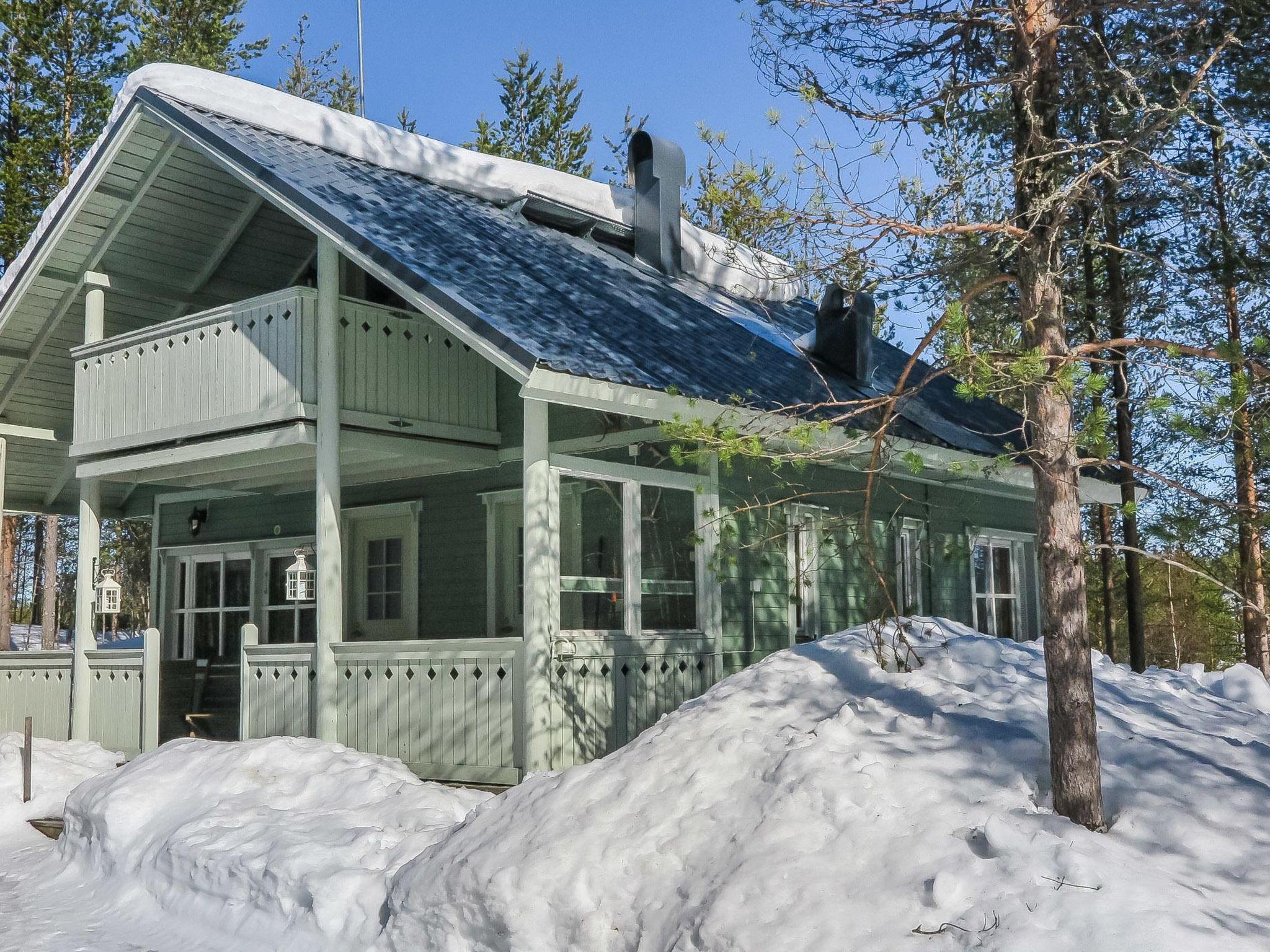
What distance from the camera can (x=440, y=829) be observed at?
7.98 meters

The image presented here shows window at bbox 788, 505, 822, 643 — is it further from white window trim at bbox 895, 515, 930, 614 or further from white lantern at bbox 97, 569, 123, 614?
white lantern at bbox 97, 569, 123, 614

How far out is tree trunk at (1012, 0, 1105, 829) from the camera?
5.95 m

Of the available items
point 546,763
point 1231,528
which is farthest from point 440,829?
point 1231,528

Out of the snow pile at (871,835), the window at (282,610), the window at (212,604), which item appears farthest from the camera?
the window at (212,604)

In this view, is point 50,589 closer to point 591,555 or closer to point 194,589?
point 194,589

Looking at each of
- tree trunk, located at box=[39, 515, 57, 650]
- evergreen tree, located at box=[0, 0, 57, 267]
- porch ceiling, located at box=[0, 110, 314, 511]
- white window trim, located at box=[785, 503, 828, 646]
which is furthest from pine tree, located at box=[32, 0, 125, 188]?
white window trim, located at box=[785, 503, 828, 646]

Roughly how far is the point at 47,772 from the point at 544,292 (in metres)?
6.48

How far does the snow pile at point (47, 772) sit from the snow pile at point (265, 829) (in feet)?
4.95

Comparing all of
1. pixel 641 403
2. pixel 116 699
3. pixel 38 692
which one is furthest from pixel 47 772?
pixel 641 403

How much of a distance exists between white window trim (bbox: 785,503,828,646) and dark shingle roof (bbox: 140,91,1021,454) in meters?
1.32

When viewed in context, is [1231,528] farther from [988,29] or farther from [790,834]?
[988,29]

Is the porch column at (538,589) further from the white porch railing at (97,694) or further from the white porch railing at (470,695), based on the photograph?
the white porch railing at (97,694)

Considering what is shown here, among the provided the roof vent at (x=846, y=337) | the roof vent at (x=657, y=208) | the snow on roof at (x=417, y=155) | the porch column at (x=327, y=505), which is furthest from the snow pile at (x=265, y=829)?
the roof vent at (x=657, y=208)

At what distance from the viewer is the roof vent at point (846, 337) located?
1461 cm
